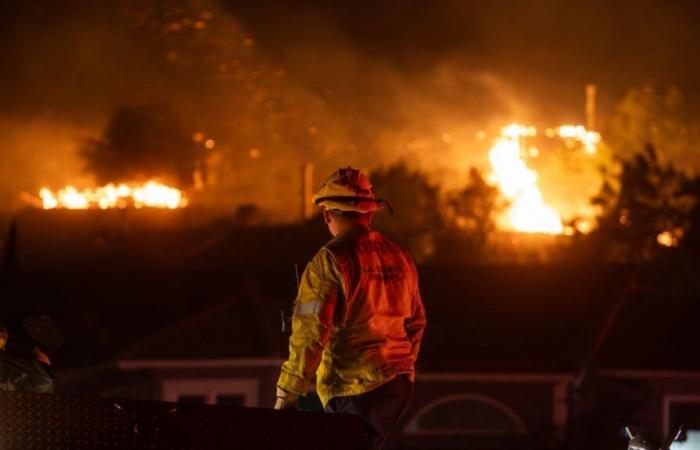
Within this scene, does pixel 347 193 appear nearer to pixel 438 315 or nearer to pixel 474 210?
pixel 438 315


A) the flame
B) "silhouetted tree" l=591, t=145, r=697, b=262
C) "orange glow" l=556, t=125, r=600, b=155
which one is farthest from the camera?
"orange glow" l=556, t=125, r=600, b=155

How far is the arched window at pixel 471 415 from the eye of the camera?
21344 mm

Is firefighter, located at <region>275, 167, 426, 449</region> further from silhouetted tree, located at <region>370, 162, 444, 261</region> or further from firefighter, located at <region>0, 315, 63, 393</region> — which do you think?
silhouetted tree, located at <region>370, 162, 444, 261</region>

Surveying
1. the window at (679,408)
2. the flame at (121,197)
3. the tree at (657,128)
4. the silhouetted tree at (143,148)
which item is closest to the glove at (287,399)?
the window at (679,408)

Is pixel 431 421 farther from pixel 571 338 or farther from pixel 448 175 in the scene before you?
pixel 448 175

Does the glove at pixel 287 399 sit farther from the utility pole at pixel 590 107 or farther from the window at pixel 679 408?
the utility pole at pixel 590 107

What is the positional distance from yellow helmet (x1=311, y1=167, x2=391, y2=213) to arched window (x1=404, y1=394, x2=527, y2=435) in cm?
1666

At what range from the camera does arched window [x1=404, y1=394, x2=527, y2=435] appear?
70.0 feet

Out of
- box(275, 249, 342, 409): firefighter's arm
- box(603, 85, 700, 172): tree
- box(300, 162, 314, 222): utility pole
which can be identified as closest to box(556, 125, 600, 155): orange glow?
box(603, 85, 700, 172): tree

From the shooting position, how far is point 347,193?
4.86m

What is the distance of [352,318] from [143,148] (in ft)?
178

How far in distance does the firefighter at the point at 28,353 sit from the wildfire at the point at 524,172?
178 feet

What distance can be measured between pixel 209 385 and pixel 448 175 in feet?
152

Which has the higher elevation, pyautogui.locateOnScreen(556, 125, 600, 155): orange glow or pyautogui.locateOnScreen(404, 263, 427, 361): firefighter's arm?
pyautogui.locateOnScreen(556, 125, 600, 155): orange glow
